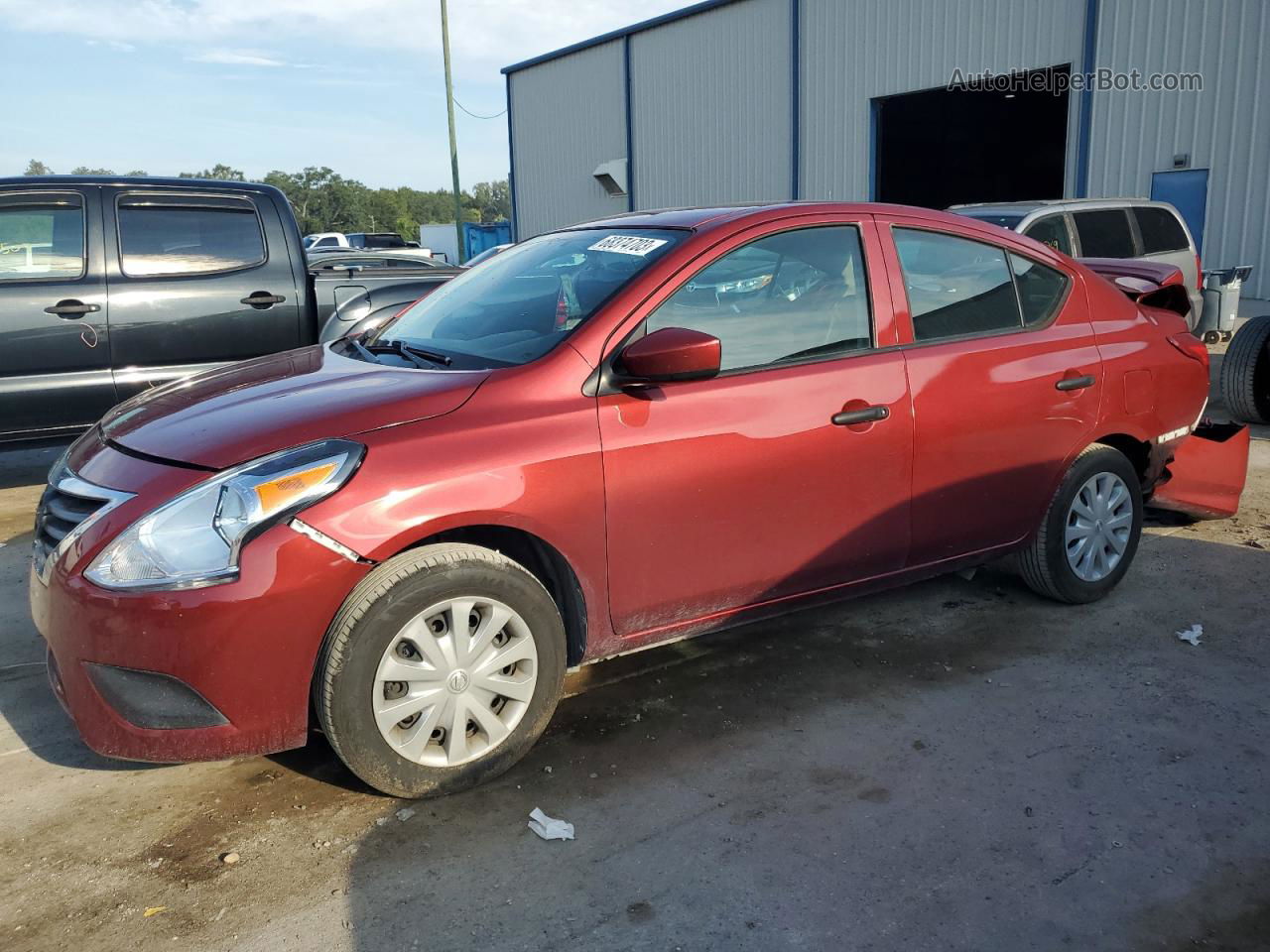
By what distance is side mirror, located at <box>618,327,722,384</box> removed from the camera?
311 centimetres

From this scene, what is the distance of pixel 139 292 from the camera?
20.6 ft

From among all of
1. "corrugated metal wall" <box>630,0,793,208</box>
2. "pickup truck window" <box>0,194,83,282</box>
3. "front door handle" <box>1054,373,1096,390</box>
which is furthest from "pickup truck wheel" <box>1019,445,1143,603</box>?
"corrugated metal wall" <box>630,0,793,208</box>

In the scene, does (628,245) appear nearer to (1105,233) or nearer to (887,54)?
(1105,233)

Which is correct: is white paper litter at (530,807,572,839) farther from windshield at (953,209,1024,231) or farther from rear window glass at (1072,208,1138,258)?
rear window glass at (1072,208,1138,258)

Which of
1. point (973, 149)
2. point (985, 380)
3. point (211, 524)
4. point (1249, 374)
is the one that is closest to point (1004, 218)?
point (1249, 374)

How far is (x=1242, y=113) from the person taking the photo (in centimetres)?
1461

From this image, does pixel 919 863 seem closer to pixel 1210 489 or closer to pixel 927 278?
pixel 927 278

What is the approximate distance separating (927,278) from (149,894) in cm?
319

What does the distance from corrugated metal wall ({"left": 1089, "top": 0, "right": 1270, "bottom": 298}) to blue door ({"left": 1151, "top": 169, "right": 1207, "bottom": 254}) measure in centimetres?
9

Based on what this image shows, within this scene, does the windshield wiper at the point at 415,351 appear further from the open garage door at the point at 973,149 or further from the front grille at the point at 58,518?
the open garage door at the point at 973,149

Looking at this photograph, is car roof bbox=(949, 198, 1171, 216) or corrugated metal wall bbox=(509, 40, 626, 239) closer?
car roof bbox=(949, 198, 1171, 216)

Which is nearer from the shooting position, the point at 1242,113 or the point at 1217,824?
the point at 1217,824

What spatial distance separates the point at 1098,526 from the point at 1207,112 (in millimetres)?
13382

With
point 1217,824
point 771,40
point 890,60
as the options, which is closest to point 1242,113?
point 890,60
